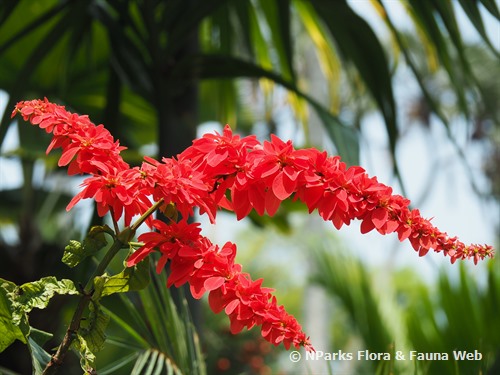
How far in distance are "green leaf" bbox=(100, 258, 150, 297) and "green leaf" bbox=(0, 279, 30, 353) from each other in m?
0.07

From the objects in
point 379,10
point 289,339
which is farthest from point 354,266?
point 289,339

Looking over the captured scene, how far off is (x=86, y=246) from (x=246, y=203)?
0.15 metres

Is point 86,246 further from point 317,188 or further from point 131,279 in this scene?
point 317,188

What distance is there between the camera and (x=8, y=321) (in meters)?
0.66

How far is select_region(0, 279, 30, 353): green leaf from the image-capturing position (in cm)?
65

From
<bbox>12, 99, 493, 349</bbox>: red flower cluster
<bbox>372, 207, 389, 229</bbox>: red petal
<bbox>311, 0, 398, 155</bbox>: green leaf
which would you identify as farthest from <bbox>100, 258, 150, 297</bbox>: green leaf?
<bbox>311, 0, 398, 155</bbox>: green leaf

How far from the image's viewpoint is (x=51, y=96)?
9.11 ft

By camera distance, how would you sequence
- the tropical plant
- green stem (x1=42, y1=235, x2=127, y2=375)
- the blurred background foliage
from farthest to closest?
the tropical plant
the blurred background foliage
green stem (x1=42, y1=235, x2=127, y2=375)

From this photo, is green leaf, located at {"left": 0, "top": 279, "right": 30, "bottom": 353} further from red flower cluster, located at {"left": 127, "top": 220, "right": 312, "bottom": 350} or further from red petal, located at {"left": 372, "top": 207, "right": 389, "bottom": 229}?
red petal, located at {"left": 372, "top": 207, "right": 389, "bottom": 229}

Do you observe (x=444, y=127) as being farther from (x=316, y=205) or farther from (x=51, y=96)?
(x=51, y=96)

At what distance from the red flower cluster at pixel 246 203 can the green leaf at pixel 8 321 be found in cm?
9

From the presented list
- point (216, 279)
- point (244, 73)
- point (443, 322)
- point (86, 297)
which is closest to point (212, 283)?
point (216, 279)

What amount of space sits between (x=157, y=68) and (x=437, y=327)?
0.87m

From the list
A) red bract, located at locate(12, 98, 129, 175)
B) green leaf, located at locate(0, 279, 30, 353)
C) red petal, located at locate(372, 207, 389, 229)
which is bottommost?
green leaf, located at locate(0, 279, 30, 353)
